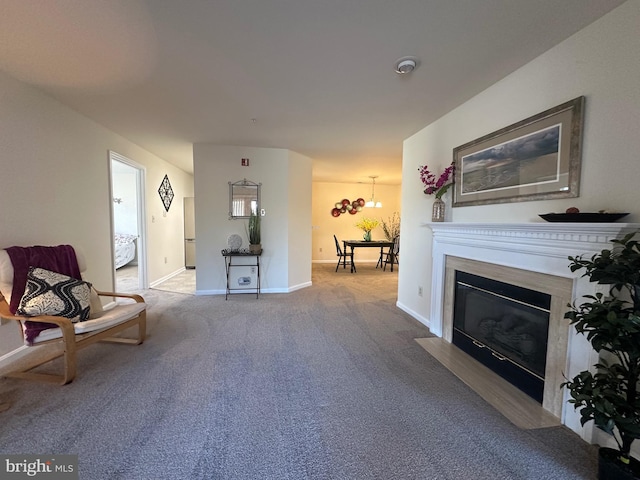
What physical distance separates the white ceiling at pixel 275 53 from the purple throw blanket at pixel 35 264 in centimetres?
142

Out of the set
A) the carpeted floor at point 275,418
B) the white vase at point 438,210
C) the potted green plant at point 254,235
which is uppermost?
the white vase at point 438,210

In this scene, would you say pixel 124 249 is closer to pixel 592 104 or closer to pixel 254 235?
pixel 254 235

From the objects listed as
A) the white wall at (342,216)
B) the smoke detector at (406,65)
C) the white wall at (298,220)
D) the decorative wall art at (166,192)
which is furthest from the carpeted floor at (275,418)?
the white wall at (342,216)

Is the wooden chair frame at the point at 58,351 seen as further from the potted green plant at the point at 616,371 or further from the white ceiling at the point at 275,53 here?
the potted green plant at the point at 616,371

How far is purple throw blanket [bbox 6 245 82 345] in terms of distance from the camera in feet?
6.51

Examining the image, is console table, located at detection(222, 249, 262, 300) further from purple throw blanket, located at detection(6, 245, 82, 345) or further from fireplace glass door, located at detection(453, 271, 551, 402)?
fireplace glass door, located at detection(453, 271, 551, 402)

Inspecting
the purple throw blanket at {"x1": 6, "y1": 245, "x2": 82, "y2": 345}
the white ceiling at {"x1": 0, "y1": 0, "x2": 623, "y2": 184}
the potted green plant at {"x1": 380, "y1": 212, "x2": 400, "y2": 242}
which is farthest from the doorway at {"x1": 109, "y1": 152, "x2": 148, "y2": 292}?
the potted green plant at {"x1": 380, "y1": 212, "x2": 400, "y2": 242}

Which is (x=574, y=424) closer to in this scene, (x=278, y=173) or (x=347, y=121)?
(x=347, y=121)

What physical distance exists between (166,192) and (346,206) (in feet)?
15.1

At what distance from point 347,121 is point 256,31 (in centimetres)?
160

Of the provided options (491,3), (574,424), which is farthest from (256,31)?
(574,424)

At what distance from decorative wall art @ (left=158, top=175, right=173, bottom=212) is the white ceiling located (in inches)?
90.3

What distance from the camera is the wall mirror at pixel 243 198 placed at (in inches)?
173

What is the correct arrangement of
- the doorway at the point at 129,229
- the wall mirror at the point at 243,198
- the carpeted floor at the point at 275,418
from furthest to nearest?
1. the doorway at the point at 129,229
2. the wall mirror at the point at 243,198
3. the carpeted floor at the point at 275,418
